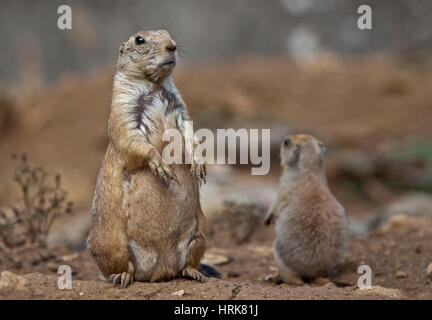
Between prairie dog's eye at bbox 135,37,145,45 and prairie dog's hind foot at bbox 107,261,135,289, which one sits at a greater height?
prairie dog's eye at bbox 135,37,145,45

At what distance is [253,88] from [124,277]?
1610cm

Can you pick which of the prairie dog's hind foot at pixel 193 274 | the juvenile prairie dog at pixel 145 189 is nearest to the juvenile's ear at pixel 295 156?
the juvenile prairie dog at pixel 145 189

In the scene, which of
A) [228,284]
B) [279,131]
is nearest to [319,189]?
[228,284]

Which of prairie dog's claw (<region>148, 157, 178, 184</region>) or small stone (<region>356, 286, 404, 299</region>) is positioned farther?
small stone (<region>356, 286, 404, 299</region>)

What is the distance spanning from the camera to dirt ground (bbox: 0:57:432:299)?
5316 mm

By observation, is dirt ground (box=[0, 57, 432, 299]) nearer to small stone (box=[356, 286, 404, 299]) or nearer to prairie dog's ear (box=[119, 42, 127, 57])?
small stone (box=[356, 286, 404, 299])

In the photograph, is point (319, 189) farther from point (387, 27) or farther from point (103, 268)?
point (387, 27)

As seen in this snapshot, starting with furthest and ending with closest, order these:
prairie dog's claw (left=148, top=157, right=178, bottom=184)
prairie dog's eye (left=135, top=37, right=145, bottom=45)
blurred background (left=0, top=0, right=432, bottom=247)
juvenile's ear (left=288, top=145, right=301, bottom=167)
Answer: blurred background (left=0, top=0, right=432, bottom=247) → juvenile's ear (left=288, top=145, right=301, bottom=167) → prairie dog's eye (left=135, top=37, right=145, bottom=45) → prairie dog's claw (left=148, top=157, right=178, bottom=184)

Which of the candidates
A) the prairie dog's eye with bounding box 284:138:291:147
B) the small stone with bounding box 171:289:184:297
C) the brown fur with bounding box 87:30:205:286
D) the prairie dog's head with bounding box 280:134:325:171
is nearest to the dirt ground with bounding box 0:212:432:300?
the small stone with bounding box 171:289:184:297

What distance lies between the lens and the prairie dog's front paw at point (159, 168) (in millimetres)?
5032

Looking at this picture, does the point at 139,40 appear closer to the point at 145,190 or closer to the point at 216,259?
the point at 145,190

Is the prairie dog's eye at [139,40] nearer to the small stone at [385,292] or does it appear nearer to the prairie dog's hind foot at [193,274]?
the prairie dog's hind foot at [193,274]

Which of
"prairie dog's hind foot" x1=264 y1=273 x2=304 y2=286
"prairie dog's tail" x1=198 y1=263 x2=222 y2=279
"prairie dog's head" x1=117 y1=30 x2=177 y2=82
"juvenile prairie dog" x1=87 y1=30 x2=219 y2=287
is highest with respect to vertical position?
"prairie dog's head" x1=117 y1=30 x2=177 y2=82

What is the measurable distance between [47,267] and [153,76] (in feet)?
9.87
